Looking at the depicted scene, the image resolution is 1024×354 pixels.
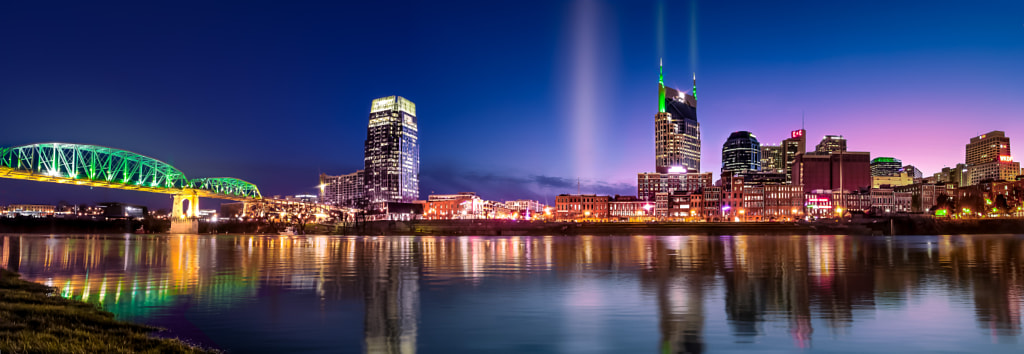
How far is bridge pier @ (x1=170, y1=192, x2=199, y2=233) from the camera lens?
17512 cm

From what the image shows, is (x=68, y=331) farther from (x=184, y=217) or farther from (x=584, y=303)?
(x=184, y=217)

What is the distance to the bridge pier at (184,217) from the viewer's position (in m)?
175

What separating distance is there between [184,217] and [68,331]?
19603cm

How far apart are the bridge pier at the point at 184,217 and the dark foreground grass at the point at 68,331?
178 metres

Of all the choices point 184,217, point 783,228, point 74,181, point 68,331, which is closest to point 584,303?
point 68,331

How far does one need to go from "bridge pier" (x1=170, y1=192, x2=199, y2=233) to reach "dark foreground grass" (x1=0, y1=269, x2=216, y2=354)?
17783 cm

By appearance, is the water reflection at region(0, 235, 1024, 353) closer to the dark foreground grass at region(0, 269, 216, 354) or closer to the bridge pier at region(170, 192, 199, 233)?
the dark foreground grass at region(0, 269, 216, 354)

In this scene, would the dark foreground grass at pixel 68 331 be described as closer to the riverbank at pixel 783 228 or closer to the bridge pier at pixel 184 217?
the riverbank at pixel 783 228

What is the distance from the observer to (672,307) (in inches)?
730

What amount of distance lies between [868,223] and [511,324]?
167 m

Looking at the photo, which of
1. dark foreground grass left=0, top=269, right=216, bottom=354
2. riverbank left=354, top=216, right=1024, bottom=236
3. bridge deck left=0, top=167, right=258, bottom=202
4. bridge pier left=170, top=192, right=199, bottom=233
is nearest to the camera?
dark foreground grass left=0, top=269, right=216, bottom=354

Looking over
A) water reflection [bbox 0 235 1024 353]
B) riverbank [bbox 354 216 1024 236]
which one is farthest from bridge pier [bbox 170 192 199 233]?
water reflection [bbox 0 235 1024 353]

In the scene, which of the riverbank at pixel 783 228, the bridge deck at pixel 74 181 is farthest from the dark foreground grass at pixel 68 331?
the bridge deck at pixel 74 181

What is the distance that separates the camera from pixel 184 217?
184 m
